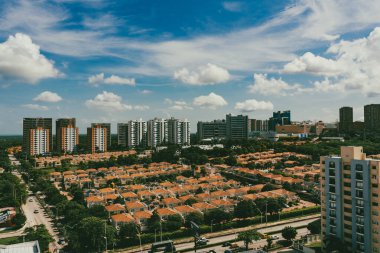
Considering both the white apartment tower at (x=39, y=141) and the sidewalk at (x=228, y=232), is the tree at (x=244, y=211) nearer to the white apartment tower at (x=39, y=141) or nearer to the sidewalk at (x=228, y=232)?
the sidewalk at (x=228, y=232)

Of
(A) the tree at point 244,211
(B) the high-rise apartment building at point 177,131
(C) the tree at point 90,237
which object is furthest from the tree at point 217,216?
(B) the high-rise apartment building at point 177,131

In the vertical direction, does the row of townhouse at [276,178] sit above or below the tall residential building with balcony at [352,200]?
below

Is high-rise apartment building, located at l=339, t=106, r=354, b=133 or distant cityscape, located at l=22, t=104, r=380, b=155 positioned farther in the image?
high-rise apartment building, located at l=339, t=106, r=354, b=133

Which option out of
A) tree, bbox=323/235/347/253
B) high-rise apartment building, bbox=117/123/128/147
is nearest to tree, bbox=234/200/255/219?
tree, bbox=323/235/347/253

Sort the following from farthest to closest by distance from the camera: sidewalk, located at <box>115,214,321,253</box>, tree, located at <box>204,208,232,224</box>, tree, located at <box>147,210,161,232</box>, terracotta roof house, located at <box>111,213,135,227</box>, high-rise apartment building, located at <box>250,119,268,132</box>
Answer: high-rise apartment building, located at <box>250,119,268,132</box>
terracotta roof house, located at <box>111,213,135,227</box>
tree, located at <box>204,208,232,224</box>
tree, located at <box>147,210,161,232</box>
sidewalk, located at <box>115,214,321,253</box>

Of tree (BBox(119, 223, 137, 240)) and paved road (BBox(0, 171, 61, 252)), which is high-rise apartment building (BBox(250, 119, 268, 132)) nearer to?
paved road (BBox(0, 171, 61, 252))

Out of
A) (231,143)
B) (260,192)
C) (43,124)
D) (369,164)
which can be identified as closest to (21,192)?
(260,192)
